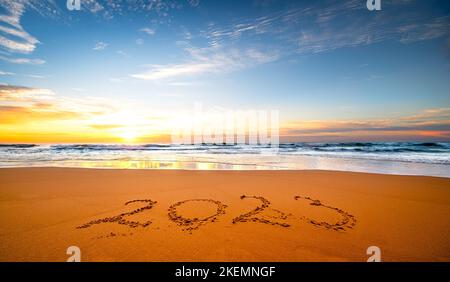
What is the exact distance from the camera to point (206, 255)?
8.06ft

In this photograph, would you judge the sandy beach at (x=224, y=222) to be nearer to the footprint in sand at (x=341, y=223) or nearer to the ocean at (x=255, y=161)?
the footprint in sand at (x=341, y=223)

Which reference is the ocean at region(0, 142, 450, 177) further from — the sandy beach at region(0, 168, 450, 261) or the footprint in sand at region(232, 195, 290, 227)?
the footprint in sand at region(232, 195, 290, 227)

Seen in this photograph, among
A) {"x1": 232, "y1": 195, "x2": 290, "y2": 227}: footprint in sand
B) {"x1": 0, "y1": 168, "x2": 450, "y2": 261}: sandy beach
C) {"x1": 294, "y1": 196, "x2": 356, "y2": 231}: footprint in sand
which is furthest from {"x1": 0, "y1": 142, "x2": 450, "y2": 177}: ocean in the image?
{"x1": 294, "y1": 196, "x2": 356, "y2": 231}: footprint in sand

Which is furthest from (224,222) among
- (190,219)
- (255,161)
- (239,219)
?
(255,161)

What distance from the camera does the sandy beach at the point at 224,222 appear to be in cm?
252

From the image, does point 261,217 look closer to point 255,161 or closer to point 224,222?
point 224,222

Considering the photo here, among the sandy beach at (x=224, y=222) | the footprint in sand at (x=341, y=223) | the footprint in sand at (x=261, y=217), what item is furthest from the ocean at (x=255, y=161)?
the footprint in sand at (x=341, y=223)

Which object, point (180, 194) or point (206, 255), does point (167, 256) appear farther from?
point (180, 194)
